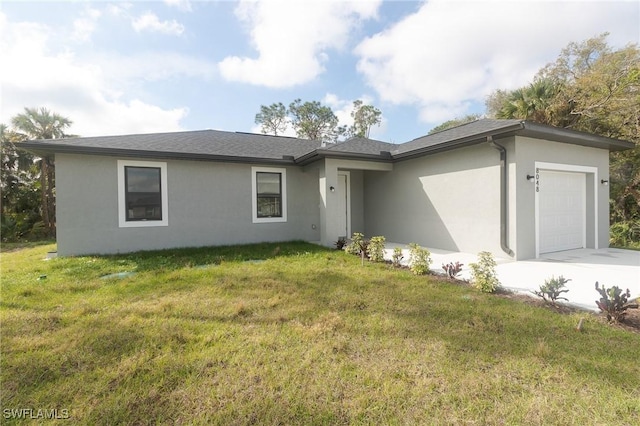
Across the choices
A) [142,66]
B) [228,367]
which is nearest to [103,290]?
[228,367]

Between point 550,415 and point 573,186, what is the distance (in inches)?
349

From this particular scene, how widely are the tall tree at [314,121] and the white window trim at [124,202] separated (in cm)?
2381

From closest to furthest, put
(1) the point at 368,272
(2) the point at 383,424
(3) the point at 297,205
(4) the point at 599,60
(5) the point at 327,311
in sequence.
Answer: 1. (2) the point at 383,424
2. (5) the point at 327,311
3. (1) the point at 368,272
4. (3) the point at 297,205
5. (4) the point at 599,60

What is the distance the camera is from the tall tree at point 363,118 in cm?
3152

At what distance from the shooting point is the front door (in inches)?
449

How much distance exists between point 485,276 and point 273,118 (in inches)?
1218

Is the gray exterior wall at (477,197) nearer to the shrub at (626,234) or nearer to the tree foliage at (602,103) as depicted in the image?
the shrub at (626,234)

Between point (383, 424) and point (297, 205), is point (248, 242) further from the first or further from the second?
point (383, 424)

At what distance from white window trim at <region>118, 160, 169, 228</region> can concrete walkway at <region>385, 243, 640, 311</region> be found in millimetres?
6903

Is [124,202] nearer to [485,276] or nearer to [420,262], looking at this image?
[420,262]

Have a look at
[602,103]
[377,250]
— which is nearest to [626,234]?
[602,103]

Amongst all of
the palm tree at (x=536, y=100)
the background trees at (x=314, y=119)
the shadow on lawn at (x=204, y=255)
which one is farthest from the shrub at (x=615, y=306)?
the background trees at (x=314, y=119)

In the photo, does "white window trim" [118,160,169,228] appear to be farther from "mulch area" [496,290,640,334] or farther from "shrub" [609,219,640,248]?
"shrub" [609,219,640,248]

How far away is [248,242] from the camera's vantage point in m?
9.55
